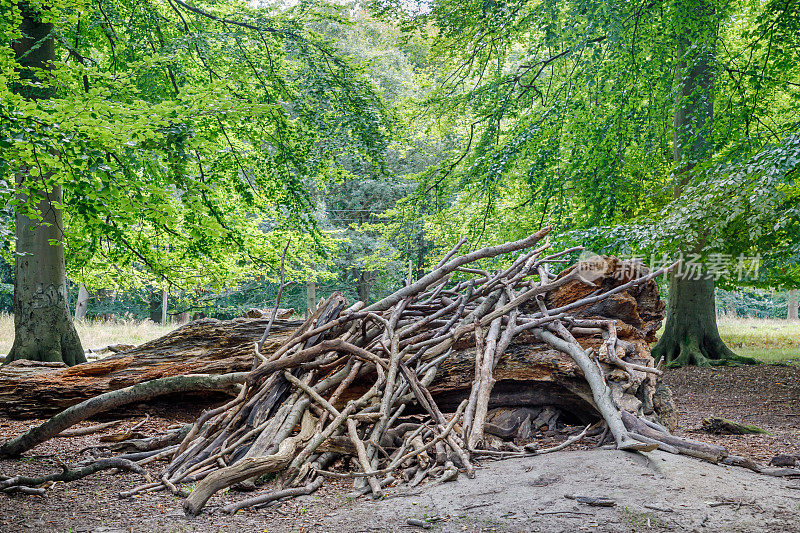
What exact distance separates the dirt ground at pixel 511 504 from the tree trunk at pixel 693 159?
21.7 feet

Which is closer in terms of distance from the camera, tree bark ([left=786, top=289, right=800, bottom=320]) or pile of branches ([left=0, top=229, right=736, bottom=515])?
pile of branches ([left=0, top=229, right=736, bottom=515])

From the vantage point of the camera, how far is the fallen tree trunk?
6.14 metres

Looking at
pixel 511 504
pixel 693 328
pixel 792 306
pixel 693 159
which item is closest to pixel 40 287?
pixel 511 504

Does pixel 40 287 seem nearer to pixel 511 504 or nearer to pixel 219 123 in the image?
pixel 219 123

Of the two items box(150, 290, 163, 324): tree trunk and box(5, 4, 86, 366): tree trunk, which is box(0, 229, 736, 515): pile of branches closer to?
box(5, 4, 86, 366): tree trunk

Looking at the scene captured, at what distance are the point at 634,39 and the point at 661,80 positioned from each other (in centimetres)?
90

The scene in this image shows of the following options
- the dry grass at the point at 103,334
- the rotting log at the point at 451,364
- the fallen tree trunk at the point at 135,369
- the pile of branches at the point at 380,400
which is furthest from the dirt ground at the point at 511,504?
the dry grass at the point at 103,334

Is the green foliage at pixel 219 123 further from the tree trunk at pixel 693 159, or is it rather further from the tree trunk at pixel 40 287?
the tree trunk at pixel 693 159

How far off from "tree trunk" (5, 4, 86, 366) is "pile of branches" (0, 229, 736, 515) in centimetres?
408

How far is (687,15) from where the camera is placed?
340 inches

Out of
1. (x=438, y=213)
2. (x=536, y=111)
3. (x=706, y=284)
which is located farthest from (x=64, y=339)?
(x=706, y=284)

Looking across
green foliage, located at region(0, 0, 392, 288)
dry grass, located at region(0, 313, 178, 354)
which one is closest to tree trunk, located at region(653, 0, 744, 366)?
green foliage, located at region(0, 0, 392, 288)

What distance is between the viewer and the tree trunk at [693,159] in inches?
337

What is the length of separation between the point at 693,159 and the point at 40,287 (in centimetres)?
979
